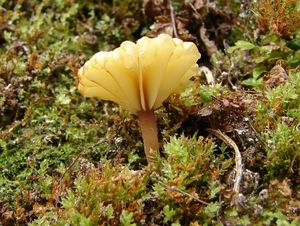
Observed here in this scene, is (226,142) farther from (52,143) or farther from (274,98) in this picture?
(52,143)

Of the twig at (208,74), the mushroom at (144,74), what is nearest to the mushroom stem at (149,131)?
the mushroom at (144,74)

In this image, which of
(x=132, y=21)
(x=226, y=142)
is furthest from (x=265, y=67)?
(x=132, y=21)

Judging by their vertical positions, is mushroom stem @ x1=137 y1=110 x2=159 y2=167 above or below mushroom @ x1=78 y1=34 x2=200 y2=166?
below

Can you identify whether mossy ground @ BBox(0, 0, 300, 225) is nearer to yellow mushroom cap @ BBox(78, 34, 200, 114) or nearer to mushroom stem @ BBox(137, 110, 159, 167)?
mushroom stem @ BBox(137, 110, 159, 167)

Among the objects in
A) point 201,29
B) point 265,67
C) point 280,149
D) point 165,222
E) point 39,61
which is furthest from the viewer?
point 201,29

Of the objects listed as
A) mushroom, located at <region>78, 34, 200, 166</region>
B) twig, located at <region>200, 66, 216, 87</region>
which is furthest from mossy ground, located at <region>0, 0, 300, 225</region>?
mushroom, located at <region>78, 34, 200, 166</region>

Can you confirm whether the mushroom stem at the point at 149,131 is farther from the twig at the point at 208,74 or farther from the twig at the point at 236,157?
the twig at the point at 208,74
